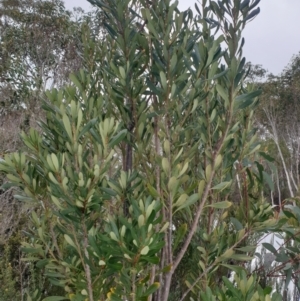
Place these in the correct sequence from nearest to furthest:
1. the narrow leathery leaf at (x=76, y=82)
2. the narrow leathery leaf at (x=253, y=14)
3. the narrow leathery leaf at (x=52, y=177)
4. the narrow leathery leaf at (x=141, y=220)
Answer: the narrow leathery leaf at (x=141, y=220), the narrow leathery leaf at (x=52, y=177), the narrow leathery leaf at (x=253, y=14), the narrow leathery leaf at (x=76, y=82)

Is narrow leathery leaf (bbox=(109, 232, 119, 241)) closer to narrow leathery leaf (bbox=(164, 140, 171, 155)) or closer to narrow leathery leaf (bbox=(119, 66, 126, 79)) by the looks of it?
narrow leathery leaf (bbox=(164, 140, 171, 155))

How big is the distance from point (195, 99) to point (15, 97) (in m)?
9.88

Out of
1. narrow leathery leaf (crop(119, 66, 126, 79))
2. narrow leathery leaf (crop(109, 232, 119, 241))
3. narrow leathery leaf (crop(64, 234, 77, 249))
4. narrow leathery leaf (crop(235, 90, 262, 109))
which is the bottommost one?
narrow leathery leaf (crop(64, 234, 77, 249))

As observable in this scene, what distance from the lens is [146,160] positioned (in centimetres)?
164

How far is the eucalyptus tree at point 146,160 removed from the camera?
123cm

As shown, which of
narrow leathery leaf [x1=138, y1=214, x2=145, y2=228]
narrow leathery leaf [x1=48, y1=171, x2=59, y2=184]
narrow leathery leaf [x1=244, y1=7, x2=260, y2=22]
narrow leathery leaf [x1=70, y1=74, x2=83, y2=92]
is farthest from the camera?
narrow leathery leaf [x1=70, y1=74, x2=83, y2=92]

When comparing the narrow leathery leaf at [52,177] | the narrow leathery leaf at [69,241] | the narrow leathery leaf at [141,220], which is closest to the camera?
the narrow leathery leaf at [141,220]

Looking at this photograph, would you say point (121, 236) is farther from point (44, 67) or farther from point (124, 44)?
point (44, 67)

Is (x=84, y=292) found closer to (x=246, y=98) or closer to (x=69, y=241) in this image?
(x=69, y=241)

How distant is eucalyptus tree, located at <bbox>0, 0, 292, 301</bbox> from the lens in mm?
1232

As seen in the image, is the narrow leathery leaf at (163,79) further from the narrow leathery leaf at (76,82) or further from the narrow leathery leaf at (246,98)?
the narrow leathery leaf at (76,82)

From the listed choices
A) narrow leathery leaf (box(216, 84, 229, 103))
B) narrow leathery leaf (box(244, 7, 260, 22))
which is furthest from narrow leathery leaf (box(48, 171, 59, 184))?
narrow leathery leaf (box(244, 7, 260, 22))

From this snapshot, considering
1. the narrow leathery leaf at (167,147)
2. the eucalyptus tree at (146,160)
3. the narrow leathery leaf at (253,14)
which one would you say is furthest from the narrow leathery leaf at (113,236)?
the narrow leathery leaf at (253,14)

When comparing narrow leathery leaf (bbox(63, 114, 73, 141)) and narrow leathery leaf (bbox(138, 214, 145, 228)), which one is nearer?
narrow leathery leaf (bbox(138, 214, 145, 228))
